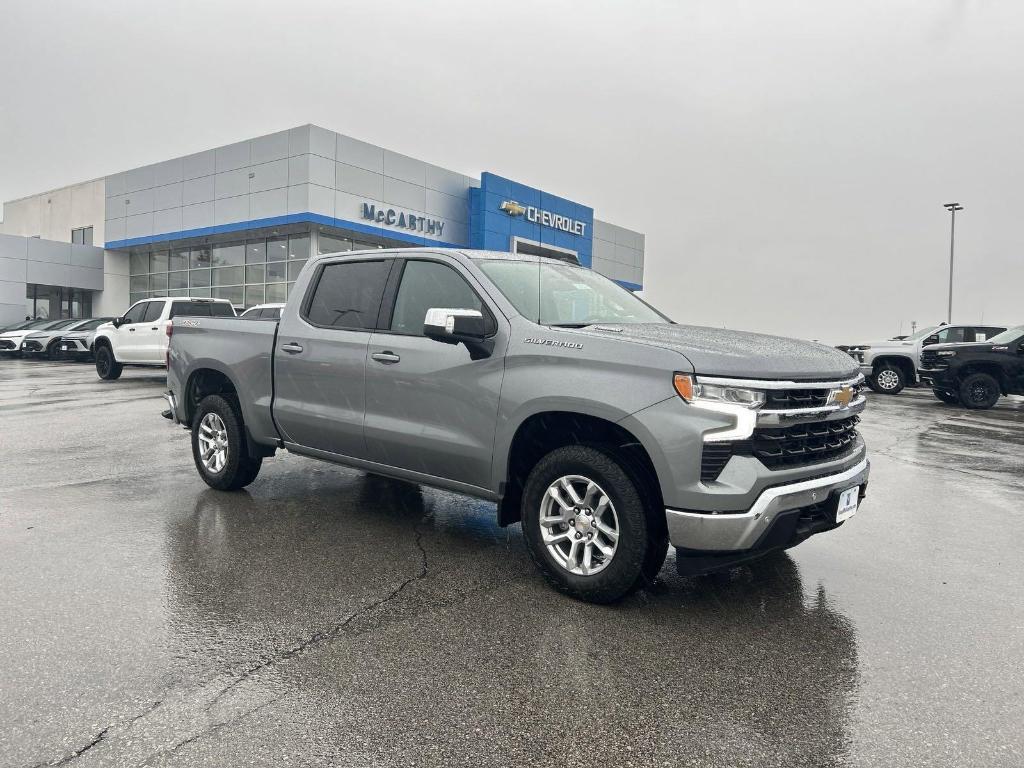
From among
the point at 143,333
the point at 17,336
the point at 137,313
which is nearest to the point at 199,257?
the point at 17,336

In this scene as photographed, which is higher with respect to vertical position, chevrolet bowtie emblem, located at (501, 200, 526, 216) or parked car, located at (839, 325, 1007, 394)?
chevrolet bowtie emblem, located at (501, 200, 526, 216)

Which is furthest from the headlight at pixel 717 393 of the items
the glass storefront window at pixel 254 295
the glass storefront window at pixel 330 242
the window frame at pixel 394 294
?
the glass storefront window at pixel 254 295

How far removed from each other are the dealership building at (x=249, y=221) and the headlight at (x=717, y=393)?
23808mm

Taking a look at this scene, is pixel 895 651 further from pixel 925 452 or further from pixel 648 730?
pixel 925 452

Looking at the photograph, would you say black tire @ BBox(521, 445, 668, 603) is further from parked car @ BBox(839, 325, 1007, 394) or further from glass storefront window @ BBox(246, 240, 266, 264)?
glass storefront window @ BBox(246, 240, 266, 264)

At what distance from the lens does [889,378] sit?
67.0 ft

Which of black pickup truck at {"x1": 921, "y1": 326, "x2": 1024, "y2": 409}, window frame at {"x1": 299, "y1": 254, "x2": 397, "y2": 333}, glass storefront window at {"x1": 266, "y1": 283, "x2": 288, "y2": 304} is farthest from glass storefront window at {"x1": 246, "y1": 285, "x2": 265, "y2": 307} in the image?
window frame at {"x1": 299, "y1": 254, "x2": 397, "y2": 333}

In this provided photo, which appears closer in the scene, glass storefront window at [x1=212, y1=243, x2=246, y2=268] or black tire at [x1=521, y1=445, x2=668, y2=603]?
black tire at [x1=521, y1=445, x2=668, y2=603]

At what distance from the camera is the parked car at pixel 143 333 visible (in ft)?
57.0

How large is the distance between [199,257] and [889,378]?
29924 mm

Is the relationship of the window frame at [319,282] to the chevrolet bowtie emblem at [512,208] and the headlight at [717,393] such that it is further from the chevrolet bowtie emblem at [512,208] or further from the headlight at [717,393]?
the chevrolet bowtie emblem at [512,208]

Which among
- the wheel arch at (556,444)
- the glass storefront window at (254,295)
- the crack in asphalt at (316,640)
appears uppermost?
the glass storefront window at (254,295)

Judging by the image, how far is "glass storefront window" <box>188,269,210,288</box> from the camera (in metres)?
35.1

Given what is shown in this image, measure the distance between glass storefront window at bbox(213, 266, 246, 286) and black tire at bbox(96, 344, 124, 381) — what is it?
15.8 meters
